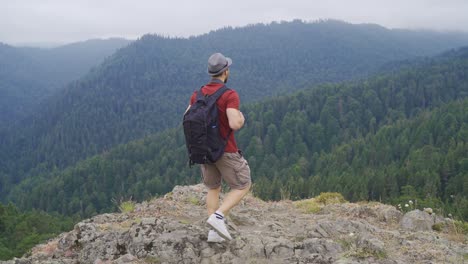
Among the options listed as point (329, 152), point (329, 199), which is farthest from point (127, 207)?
point (329, 152)

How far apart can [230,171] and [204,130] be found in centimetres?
94

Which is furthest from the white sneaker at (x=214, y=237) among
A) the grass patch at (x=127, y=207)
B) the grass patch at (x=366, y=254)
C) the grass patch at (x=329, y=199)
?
the grass patch at (x=329, y=199)

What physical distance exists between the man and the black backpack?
0.11 m

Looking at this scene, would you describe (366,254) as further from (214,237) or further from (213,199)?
(213,199)

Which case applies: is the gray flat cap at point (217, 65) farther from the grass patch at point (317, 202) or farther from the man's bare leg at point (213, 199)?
the grass patch at point (317, 202)

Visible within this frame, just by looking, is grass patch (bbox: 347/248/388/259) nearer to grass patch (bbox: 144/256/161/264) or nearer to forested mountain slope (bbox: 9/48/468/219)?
grass patch (bbox: 144/256/161/264)

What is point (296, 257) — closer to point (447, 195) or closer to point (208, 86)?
point (208, 86)

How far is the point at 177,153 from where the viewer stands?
124250mm

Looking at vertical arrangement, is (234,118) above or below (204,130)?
above

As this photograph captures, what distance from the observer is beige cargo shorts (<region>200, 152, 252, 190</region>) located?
6.54 meters

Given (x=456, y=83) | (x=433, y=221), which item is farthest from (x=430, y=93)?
(x=433, y=221)

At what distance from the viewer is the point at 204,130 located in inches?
238

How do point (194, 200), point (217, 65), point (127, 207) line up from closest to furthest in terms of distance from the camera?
point (217, 65) < point (127, 207) < point (194, 200)

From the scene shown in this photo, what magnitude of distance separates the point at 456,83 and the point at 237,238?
186m
